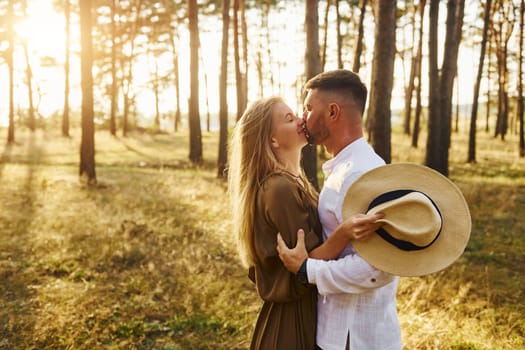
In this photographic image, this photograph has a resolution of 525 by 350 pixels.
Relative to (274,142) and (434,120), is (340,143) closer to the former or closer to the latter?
(274,142)

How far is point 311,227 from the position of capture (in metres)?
2.37

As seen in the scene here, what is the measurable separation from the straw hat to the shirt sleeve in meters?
0.07

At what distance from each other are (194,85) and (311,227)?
16.7 metres

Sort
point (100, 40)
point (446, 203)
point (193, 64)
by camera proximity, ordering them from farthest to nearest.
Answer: point (100, 40) < point (193, 64) < point (446, 203)

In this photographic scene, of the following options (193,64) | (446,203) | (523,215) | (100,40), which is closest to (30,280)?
(446,203)

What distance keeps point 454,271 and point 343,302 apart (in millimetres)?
4926

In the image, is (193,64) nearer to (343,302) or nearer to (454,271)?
(454,271)

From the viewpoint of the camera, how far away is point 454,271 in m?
6.54

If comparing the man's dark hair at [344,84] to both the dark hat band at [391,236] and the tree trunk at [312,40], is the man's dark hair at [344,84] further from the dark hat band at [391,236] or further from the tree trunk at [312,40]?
the tree trunk at [312,40]

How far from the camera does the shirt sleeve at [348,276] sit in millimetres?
2102

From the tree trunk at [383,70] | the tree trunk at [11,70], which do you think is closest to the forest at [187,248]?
the tree trunk at [383,70]

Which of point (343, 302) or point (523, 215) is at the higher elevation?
point (343, 302)

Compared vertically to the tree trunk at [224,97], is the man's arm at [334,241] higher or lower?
lower

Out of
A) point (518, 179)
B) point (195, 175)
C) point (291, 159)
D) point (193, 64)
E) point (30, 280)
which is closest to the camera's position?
point (291, 159)
